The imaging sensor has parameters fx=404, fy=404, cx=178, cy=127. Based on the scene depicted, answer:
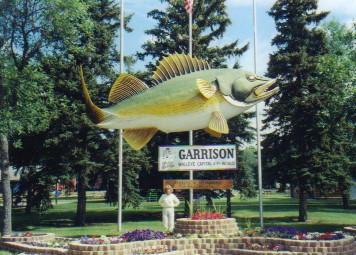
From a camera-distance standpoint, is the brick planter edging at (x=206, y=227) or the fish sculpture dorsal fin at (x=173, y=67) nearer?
the brick planter edging at (x=206, y=227)

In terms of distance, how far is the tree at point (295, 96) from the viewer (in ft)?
68.4

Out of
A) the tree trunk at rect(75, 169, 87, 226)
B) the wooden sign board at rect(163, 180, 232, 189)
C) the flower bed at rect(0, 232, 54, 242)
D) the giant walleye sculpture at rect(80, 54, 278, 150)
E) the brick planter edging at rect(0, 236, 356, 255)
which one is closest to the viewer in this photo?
the brick planter edging at rect(0, 236, 356, 255)

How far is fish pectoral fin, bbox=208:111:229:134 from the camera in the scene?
1067cm

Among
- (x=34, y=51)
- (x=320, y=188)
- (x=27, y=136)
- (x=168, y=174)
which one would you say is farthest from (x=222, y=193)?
(x=34, y=51)

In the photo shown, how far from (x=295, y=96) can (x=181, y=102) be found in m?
12.8

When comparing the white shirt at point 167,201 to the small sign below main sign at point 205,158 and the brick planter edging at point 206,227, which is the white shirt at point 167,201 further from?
the small sign below main sign at point 205,158

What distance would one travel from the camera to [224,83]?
35.0ft

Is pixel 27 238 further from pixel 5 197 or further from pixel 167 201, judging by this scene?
pixel 167 201

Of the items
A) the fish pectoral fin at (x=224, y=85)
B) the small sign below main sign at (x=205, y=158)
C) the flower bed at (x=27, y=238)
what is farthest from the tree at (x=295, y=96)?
the flower bed at (x=27, y=238)

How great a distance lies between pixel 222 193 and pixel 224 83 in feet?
44.6

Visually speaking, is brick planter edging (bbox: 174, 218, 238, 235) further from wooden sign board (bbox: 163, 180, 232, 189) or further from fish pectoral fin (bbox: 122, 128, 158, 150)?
fish pectoral fin (bbox: 122, 128, 158, 150)

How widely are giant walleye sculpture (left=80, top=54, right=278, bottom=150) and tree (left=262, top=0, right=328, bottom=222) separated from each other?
1073 centimetres

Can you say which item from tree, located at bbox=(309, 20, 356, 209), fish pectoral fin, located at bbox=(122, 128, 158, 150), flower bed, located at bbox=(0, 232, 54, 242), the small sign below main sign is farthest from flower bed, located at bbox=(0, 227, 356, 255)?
tree, located at bbox=(309, 20, 356, 209)

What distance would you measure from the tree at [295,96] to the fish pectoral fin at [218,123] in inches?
428
